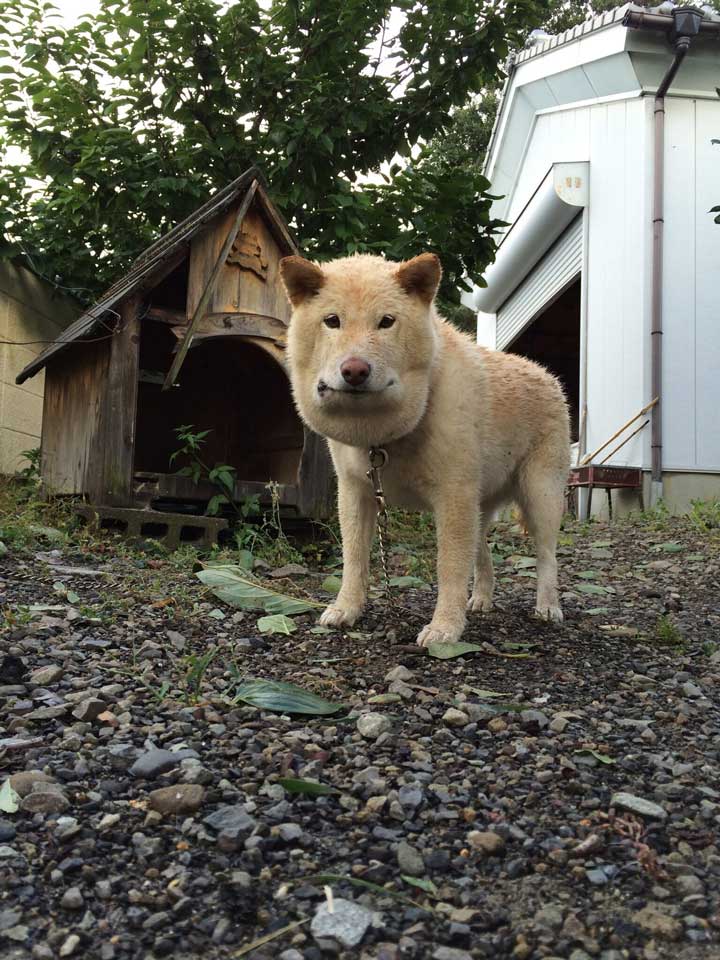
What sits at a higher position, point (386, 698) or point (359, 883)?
point (386, 698)

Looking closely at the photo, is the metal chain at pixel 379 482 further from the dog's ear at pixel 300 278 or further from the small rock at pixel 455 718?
the small rock at pixel 455 718

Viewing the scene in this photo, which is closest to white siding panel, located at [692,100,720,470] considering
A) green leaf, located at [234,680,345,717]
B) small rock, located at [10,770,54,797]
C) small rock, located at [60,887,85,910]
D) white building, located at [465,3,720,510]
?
white building, located at [465,3,720,510]

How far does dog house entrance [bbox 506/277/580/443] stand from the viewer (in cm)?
1359

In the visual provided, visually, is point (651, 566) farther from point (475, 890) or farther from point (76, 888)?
point (76, 888)

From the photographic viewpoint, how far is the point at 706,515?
26.0 feet

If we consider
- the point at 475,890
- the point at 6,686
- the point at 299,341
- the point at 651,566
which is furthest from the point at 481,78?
the point at 475,890

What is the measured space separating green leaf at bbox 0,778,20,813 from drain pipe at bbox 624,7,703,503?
8.41 metres

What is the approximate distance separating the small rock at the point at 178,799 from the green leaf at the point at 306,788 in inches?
8.3

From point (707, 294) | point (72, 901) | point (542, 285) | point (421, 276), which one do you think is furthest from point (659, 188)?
point (72, 901)

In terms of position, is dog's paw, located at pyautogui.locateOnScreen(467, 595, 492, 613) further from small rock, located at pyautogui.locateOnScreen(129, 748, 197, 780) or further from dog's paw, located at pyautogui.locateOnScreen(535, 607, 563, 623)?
small rock, located at pyautogui.locateOnScreen(129, 748, 197, 780)

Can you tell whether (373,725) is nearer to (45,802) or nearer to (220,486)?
(45,802)

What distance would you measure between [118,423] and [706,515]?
18.6ft

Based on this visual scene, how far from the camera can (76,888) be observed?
5.31 feet

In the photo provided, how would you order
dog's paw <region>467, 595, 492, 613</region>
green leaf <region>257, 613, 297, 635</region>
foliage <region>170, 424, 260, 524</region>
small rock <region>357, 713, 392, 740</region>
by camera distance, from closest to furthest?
1. small rock <region>357, 713, 392, 740</region>
2. green leaf <region>257, 613, 297, 635</region>
3. dog's paw <region>467, 595, 492, 613</region>
4. foliage <region>170, 424, 260, 524</region>
